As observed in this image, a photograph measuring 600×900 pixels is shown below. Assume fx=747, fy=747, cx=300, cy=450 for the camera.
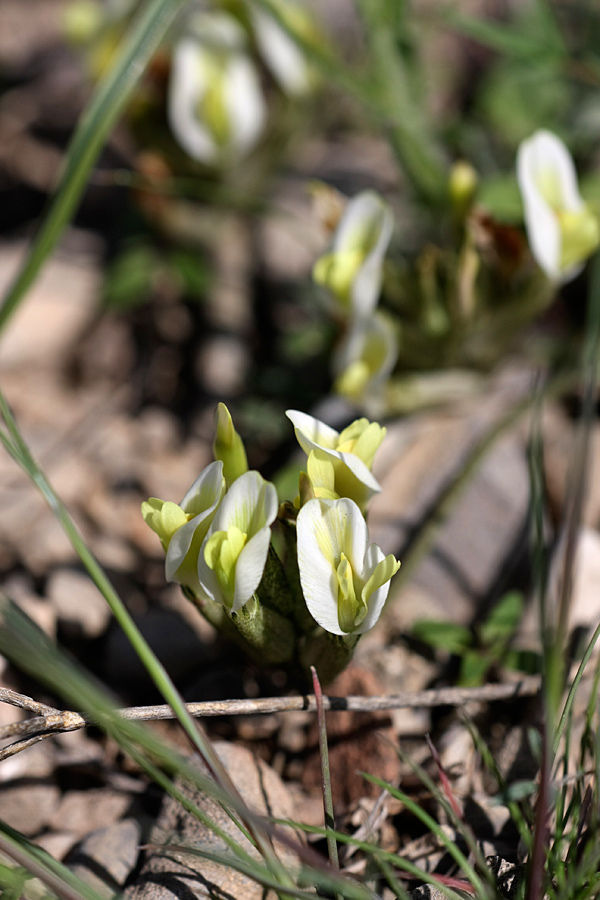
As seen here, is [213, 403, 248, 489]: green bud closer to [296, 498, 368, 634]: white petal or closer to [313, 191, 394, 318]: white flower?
[296, 498, 368, 634]: white petal

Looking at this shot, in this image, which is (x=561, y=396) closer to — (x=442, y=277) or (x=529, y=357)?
(x=529, y=357)

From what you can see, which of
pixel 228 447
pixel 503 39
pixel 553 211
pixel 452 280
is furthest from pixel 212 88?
pixel 228 447

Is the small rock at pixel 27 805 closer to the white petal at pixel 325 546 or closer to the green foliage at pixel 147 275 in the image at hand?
the white petal at pixel 325 546

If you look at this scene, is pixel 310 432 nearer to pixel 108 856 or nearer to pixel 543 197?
pixel 108 856

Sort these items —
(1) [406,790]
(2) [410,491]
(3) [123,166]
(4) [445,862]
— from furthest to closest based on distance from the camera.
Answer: (3) [123,166], (2) [410,491], (1) [406,790], (4) [445,862]

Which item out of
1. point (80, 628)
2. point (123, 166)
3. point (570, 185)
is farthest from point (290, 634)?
point (123, 166)

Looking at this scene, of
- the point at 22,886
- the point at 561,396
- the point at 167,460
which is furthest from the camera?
the point at 167,460
